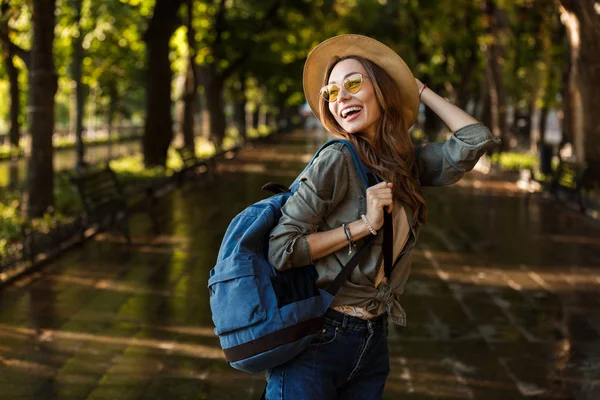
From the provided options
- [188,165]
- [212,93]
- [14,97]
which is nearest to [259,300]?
[188,165]

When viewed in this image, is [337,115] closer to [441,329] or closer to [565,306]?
[441,329]

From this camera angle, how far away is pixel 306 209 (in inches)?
130

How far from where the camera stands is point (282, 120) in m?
83.2

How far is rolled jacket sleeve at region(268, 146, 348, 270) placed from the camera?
3281 mm

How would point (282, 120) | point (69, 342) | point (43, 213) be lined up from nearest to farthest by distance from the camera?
1. point (69, 342)
2. point (43, 213)
3. point (282, 120)

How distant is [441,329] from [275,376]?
19.0 ft

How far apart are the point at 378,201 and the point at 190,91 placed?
30.0m

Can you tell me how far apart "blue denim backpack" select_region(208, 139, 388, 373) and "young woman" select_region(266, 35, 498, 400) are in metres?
0.06

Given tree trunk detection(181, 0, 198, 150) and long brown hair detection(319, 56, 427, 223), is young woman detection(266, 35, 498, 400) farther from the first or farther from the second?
tree trunk detection(181, 0, 198, 150)

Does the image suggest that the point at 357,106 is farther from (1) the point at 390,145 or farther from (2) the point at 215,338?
(2) the point at 215,338

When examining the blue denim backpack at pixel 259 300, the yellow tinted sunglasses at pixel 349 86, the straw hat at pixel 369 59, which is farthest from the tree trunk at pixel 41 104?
the blue denim backpack at pixel 259 300

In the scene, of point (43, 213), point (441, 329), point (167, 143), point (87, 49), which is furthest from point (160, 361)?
point (87, 49)

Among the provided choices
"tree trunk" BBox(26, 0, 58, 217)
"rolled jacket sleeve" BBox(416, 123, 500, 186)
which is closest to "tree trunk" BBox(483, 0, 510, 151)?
"tree trunk" BBox(26, 0, 58, 217)

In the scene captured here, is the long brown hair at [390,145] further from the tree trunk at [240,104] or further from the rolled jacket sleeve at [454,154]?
the tree trunk at [240,104]
